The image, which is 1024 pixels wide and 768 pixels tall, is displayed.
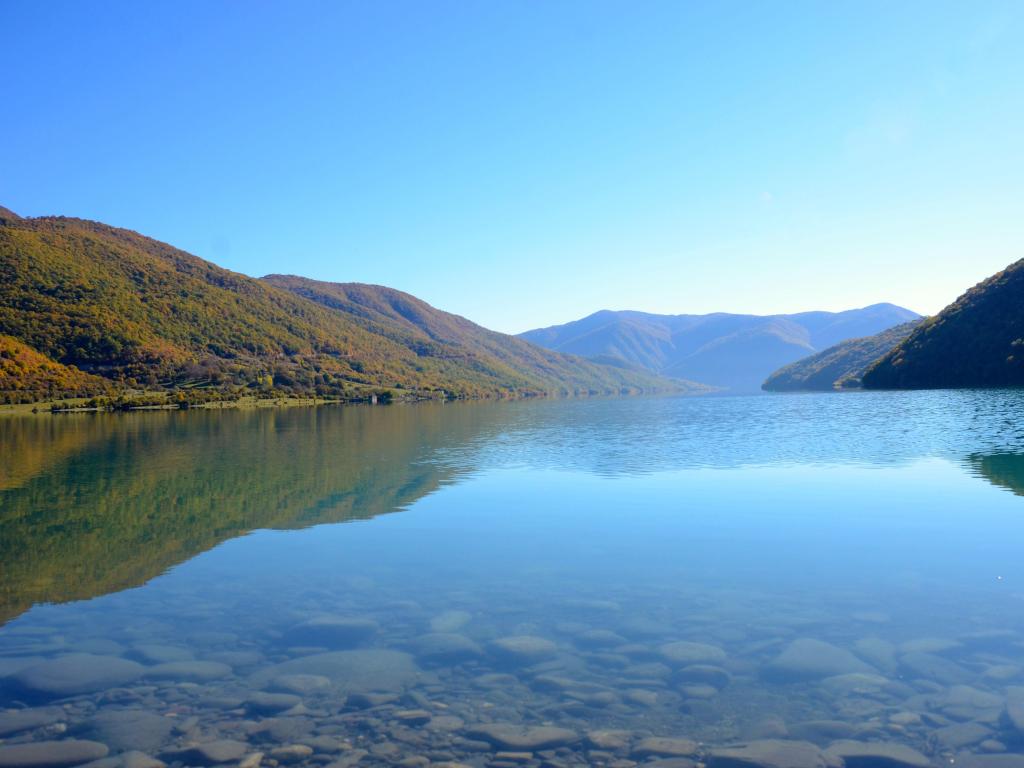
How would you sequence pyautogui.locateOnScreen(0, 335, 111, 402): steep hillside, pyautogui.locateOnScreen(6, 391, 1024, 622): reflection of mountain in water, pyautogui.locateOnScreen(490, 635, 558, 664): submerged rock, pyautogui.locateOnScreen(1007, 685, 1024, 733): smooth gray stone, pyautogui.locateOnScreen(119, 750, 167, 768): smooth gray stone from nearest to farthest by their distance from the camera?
pyautogui.locateOnScreen(119, 750, 167, 768): smooth gray stone < pyautogui.locateOnScreen(1007, 685, 1024, 733): smooth gray stone < pyautogui.locateOnScreen(490, 635, 558, 664): submerged rock < pyautogui.locateOnScreen(6, 391, 1024, 622): reflection of mountain in water < pyautogui.locateOnScreen(0, 335, 111, 402): steep hillside

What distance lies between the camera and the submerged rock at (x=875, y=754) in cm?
680

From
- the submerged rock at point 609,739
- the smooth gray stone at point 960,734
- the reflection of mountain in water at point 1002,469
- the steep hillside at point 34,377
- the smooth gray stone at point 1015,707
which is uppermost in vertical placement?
the steep hillside at point 34,377

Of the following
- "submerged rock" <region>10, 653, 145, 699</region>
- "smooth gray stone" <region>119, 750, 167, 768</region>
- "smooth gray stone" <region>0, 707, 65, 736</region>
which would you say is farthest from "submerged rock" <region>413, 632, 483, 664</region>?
"smooth gray stone" <region>0, 707, 65, 736</region>

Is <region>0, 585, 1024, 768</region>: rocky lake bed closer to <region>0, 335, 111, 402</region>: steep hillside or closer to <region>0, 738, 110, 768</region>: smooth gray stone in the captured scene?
<region>0, 738, 110, 768</region>: smooth gray stone

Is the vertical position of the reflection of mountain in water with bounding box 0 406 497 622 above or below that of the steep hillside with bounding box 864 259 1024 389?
below

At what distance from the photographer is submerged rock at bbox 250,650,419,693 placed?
29.5 ft

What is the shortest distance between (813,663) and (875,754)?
249 centimetres

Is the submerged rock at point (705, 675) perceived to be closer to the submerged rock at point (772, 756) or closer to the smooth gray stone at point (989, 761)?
the submerged rock at point (772, 756)

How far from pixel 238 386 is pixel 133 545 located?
138393 millimetres

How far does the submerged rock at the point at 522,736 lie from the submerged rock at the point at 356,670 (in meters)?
1.61

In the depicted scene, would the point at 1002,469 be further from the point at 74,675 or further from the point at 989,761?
the point at 74,675

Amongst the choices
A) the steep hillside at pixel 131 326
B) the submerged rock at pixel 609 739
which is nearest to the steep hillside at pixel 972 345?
the submerged rock at pixel 609 739

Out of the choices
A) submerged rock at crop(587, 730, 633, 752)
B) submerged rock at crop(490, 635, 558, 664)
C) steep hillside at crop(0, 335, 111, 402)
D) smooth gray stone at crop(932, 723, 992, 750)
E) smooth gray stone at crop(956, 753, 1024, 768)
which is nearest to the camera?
smooth gray stone at crop(956, 753, 1024, 768)

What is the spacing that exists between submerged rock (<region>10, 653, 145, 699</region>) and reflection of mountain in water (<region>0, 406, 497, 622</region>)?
3.23m
